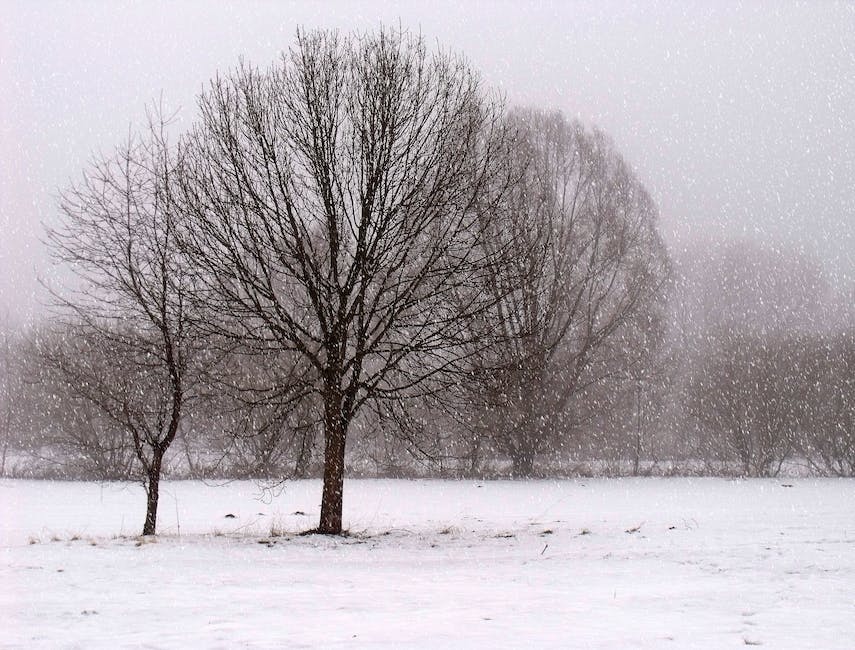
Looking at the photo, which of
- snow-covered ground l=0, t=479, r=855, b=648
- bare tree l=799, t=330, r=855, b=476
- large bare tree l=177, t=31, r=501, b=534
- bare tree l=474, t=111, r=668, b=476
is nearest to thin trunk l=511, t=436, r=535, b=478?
bare tree l=474, t=111, r=668, b=476

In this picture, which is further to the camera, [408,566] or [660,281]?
[660,281]

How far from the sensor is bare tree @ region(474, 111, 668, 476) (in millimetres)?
23078

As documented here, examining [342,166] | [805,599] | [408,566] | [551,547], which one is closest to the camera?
[805,599]

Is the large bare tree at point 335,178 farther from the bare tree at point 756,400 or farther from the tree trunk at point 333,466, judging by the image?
the bare tree at point 756,400

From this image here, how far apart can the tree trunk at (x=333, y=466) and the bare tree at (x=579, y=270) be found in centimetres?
1129

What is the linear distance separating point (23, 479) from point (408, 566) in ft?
66.4

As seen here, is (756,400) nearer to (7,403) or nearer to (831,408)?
(831,408)

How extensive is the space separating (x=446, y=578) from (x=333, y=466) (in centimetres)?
388

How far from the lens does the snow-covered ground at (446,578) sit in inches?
209

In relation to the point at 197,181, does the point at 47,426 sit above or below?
below

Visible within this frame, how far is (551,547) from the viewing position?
35.0 ft

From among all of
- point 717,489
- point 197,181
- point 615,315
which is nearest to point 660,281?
point 615,315

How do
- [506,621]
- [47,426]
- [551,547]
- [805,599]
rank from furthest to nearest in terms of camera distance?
[47,426]
[551,547]
[805,599]
[506,621]

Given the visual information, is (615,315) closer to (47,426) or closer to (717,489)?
(717,489)
